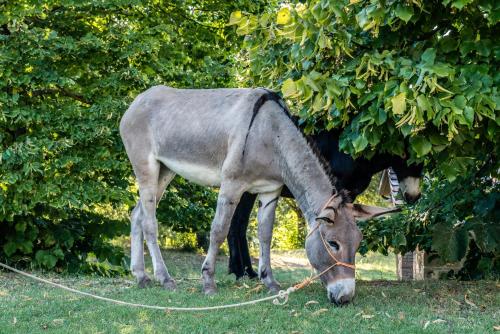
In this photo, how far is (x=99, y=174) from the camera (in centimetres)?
927

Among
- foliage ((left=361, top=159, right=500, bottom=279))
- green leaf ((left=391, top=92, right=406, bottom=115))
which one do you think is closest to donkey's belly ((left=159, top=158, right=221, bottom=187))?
foliage ((left=361, top=159, right=500, bottom=279))

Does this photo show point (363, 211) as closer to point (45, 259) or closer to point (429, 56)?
point (429, 56)

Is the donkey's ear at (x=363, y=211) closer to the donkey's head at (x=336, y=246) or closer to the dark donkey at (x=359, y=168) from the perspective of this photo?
the donkey's head at (x=336, y=246)

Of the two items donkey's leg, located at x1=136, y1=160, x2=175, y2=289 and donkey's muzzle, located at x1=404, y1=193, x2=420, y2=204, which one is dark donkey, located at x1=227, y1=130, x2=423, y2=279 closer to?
donkey's muzzle, located at x1=404, y1=193, x2=420, y2=204

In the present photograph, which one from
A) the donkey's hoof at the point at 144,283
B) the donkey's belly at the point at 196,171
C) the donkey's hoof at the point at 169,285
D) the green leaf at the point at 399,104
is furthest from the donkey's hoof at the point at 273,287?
the green leaf at the point at 399,104

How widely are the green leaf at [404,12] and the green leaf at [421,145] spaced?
87 centimetres

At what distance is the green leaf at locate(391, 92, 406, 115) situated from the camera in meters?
4.29

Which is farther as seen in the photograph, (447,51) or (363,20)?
(447,51)

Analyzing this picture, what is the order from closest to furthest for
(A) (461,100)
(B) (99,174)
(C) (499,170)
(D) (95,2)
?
(A) (461,100) < (C) (499,170) < (D) (95,2) < (B) (99,174)

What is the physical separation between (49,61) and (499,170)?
5615 mm

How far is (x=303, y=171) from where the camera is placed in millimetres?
6016

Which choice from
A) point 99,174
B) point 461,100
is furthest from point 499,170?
point 99,174

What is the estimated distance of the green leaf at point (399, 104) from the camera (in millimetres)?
4289

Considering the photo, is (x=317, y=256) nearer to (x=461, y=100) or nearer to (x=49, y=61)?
(x=461, y=100)
